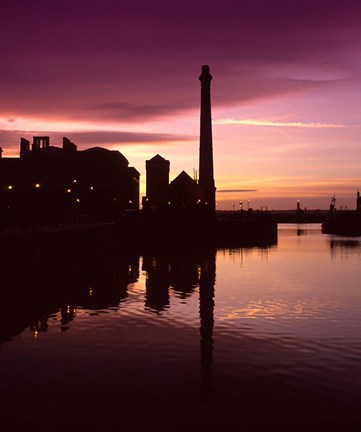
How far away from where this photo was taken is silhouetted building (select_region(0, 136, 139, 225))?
55.2 meters

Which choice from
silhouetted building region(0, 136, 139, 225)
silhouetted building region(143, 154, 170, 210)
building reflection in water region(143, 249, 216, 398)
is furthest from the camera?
silhouetted building region(143, 154, 170, 210)

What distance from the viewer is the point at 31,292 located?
33.6 meters

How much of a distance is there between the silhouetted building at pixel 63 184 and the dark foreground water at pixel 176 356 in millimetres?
13686

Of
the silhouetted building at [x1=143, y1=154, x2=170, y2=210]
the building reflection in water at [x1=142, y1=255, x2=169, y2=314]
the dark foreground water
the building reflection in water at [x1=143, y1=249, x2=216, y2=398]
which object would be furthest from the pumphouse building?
the dark foreground water

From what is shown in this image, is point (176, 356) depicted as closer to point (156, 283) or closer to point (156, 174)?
point (156, 283)

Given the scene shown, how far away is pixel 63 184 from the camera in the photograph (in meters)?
75.9

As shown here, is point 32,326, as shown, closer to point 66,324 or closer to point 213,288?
point 66,324

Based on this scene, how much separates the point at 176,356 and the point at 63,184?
5830 centimetres

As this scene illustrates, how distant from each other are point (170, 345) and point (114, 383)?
16.4 ft

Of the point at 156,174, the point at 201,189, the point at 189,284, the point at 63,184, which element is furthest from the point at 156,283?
the point at 156,174

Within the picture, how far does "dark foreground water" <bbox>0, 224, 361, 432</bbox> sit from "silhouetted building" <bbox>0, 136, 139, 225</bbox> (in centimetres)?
1369

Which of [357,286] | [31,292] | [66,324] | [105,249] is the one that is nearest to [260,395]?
[66,324]

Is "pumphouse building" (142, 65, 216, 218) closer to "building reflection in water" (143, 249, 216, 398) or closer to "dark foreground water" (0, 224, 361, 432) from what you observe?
"building reflection in water" (143, 249, 216, 398)

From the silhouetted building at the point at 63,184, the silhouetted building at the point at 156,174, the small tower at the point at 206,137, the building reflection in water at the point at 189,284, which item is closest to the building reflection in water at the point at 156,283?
the building reflection in water at the point at 189,284
